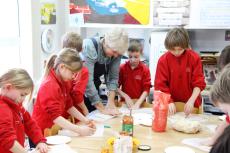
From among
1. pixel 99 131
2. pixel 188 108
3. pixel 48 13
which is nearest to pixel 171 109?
pixel 188 108

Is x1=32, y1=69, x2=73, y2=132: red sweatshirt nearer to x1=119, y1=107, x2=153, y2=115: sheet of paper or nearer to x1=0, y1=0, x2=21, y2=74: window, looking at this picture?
x1=119, y1=107, x2=153, y2=115: sheet of paper

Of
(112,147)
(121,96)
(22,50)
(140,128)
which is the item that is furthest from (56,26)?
(112,147)

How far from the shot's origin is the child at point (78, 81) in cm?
204

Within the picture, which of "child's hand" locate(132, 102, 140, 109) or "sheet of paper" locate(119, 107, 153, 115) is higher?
"child's hand" locate(132, 102, 140, 109)

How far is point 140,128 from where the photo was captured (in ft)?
6.06

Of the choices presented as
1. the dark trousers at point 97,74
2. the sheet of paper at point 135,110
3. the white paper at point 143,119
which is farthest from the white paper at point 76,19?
the white paper at point 143,119

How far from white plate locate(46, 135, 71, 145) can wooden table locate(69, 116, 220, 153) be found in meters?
0.03

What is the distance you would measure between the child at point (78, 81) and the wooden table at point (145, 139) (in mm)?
291

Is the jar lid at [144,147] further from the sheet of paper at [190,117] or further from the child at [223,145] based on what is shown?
the child at [223,145]

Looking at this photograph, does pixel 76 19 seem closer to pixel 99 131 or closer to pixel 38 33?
pixel 38 33

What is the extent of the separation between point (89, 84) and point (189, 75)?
72 cm

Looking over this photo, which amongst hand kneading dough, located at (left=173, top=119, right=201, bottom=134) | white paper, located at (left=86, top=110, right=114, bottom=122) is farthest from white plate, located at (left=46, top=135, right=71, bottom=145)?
hand kneading dough, located at (left=173, top=119, right=201, bottom=134)

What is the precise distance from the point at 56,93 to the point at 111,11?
1.77 metres

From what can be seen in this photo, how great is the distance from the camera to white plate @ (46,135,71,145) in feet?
5.05
